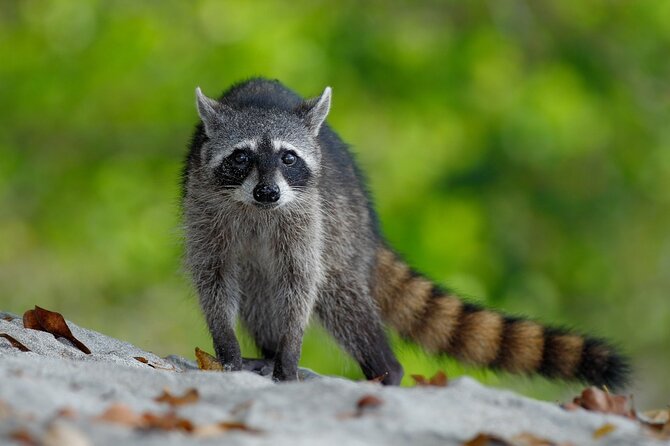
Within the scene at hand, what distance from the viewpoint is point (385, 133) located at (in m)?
16.1

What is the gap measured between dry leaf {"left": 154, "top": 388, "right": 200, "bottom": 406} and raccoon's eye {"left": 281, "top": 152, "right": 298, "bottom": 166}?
A: 2.95 m

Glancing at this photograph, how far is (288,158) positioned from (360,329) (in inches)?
53.0

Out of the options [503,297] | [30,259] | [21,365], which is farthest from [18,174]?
[21,365]

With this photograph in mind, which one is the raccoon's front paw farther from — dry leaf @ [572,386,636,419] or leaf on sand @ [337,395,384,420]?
leaf on sand @ [337,395,384,420]

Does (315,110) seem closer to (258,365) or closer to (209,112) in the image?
(209,112)

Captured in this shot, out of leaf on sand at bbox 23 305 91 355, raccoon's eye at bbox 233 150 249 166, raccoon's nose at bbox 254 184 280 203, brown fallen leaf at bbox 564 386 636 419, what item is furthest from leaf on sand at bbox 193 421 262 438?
raccoon's eye at bbox 233 150 249 166

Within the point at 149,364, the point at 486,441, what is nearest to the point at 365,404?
the point at 486,441

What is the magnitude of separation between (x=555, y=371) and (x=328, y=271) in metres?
1.76

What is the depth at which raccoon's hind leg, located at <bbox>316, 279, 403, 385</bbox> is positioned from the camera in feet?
27.0

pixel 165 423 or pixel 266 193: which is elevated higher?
pixel 266 193

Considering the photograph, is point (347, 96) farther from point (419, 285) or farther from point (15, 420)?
point (15, 420)

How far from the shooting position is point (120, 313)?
55.0 ft

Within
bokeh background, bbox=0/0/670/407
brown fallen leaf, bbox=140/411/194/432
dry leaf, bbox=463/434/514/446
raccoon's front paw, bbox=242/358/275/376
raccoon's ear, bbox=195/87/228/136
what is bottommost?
brown fallen leaf, bbox=140/411/194/432

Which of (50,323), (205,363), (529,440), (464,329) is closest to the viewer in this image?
(529,440)
